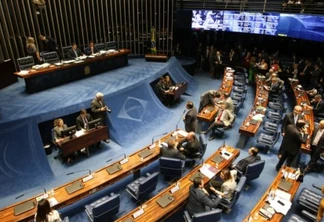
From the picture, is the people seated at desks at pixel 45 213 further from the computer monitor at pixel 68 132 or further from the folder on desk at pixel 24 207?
the computer monitor at pixel 68 132

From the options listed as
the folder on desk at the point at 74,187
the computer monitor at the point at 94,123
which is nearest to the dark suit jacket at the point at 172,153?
the folder on desk at the point at 74,187

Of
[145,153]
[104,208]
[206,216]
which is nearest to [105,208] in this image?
[104,208]

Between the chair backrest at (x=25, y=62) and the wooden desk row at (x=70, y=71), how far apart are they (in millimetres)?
540

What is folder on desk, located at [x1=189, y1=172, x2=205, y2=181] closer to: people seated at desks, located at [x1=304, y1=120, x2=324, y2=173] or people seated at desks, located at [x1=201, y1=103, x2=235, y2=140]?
people seated at desks, located at [x1=201, y1=103, x2=235, y2=140]

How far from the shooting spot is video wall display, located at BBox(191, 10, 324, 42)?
12181mm

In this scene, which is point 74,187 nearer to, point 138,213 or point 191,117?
point 138,213

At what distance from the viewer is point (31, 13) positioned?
433 inches

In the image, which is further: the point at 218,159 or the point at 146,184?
the point at 218,159

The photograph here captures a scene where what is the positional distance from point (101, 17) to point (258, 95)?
844cm

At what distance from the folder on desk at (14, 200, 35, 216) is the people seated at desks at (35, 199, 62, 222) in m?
0.83

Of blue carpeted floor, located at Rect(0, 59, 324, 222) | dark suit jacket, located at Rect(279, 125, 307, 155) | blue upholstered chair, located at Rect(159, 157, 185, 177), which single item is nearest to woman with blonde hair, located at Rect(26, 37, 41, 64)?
blue carpeted floor, located at Rect(0, 59, 324, 222)

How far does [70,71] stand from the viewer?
10.4 meters

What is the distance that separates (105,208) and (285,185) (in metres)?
3.84

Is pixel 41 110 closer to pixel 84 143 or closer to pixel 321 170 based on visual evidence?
pixel 84 143
